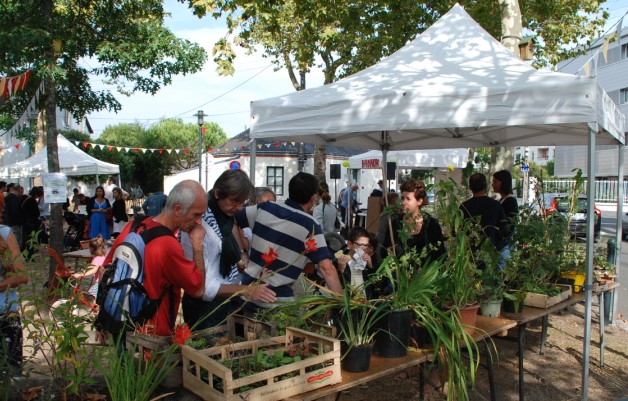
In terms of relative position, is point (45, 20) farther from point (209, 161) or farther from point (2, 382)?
point (209, 161)

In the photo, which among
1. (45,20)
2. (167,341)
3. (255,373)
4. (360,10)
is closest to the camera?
(255,373)

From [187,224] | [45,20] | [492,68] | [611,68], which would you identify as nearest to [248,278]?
[187,224]

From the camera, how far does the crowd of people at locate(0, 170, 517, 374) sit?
2242mm

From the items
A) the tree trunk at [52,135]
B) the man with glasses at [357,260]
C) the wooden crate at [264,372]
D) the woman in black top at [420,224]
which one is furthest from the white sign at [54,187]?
the wooden crate at [264,372]

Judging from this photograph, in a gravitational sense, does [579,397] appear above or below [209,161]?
below

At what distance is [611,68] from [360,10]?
88.1ft

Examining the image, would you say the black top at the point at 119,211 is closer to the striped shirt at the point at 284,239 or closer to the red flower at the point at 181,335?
the striped shirt at the point at 284,239

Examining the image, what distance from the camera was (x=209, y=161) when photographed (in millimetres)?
18609

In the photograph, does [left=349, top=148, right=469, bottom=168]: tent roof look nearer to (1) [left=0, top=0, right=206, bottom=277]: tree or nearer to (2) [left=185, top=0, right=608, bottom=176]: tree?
(2) [left=185, top=0, right=608, bottom=176]: tree

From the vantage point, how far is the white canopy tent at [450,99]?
3.45 m

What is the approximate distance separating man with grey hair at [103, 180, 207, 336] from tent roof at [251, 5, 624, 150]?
1.75 meters

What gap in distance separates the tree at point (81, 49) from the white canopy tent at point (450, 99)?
3.52 meters

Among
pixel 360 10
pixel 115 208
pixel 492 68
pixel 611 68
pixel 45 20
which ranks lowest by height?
pixel 115 208

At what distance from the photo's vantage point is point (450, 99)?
3.66m
